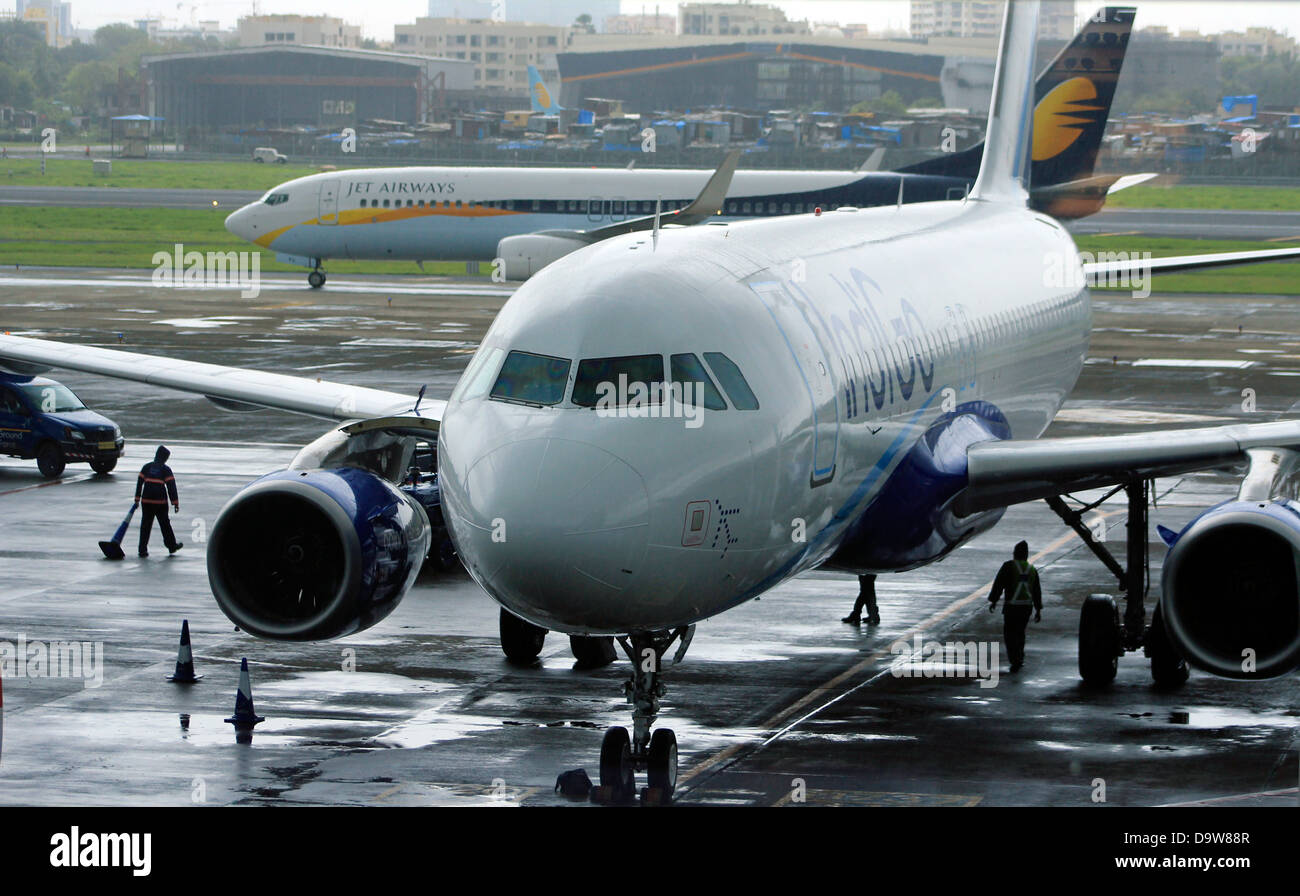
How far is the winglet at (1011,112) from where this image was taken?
31219 mm

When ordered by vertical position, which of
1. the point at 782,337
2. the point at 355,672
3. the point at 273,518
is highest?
the point at 782,337

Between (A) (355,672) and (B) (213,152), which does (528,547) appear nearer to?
(A) (355,672)

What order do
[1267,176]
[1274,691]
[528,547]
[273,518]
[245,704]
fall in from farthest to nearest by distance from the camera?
1. [1267,176]
2. [1274,691]
3. [245,704]
4. [273,518]
5. [528,547]

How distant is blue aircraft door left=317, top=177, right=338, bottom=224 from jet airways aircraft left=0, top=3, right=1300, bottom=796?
48.2 meters

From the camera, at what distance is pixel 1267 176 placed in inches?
6004

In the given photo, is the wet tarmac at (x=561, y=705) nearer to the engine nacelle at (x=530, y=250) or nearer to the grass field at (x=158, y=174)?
the engine nacelle at (x=530, y=250)

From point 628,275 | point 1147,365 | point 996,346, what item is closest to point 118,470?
point 996,346

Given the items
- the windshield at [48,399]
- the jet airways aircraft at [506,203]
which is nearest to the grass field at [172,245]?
the jet airways aircraft at [506,203]

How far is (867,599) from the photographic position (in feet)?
80.4

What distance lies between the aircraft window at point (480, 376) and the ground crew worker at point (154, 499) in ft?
46.6

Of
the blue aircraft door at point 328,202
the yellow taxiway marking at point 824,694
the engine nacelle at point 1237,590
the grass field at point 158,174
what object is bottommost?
the yellow taxiway marking at point 824,694

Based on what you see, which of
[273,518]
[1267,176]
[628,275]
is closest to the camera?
[628,275]

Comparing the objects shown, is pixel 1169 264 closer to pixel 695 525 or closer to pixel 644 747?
pixel 644 747

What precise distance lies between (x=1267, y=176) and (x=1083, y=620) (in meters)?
141
